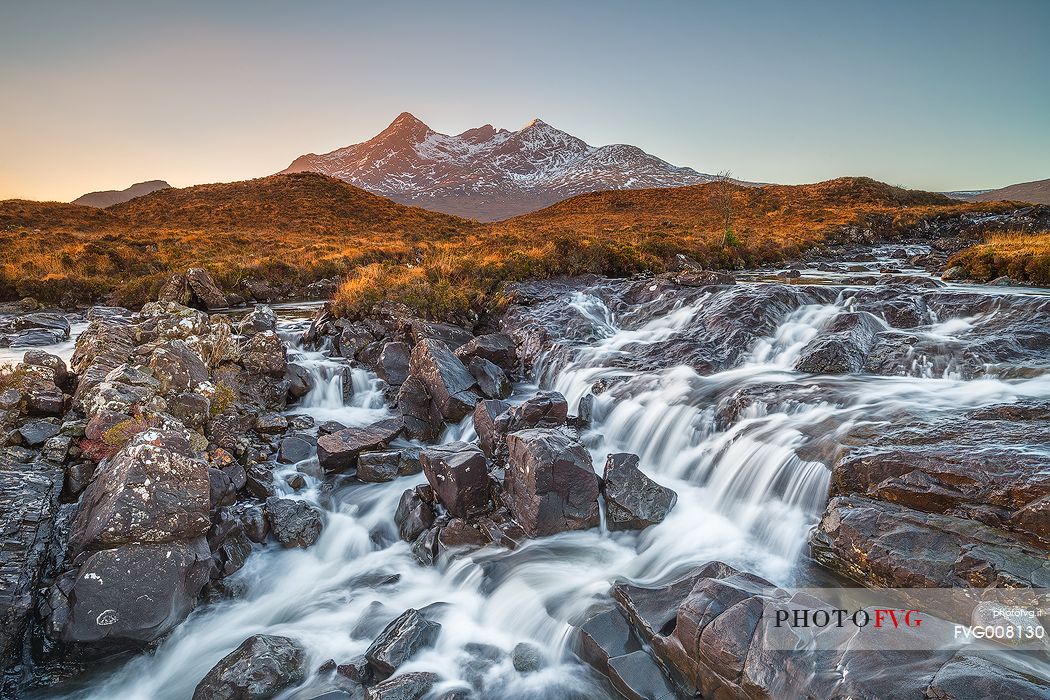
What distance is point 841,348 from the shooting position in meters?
9.70

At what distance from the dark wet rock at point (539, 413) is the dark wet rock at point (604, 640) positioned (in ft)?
11.8

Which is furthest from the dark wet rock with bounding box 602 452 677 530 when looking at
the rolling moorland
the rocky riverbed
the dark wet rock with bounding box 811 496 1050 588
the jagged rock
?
the rolling moorland

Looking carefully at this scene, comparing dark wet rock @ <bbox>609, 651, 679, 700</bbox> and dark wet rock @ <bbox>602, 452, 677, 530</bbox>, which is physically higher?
dark wet rock @ <bbox>602, 452, 677, 530</bbox>

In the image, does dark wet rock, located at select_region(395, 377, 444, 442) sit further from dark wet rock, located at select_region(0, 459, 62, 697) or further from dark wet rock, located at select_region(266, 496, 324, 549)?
dark wet rock, located at select_region(0, 459, 62, 697)

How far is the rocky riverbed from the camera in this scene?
4562 mm

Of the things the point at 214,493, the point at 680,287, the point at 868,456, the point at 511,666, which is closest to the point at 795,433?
the point at 868,456

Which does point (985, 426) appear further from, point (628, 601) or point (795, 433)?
point (628, 601)

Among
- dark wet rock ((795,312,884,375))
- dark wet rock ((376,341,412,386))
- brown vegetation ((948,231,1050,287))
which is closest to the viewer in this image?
dark wet rock ((795,312,884,375))

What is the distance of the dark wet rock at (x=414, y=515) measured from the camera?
6992 mm

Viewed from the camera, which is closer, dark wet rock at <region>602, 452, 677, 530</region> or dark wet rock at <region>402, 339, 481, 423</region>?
dark wet rock at <region>602, 452, 677, 530</region>

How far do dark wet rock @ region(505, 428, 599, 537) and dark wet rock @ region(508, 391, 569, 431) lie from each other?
1.55 m

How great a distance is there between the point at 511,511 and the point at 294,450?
4037mm

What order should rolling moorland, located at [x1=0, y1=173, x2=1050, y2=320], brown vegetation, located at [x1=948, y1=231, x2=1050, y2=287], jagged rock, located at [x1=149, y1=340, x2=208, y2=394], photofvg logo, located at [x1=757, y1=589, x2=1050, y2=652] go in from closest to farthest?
1. photofvg logo, located at [x1=757, y1=589, x2=1050, y2=652]
2. jagged rock, located at [x1=149, y1=340, x2=208, y2=394]
3. brown vegetation, located at [x1=948, y1=231, x2=1050, y2=287]
4. rolling moorland, located at [x1=0, y1=173, x2=1050, y2=320]

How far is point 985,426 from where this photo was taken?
6.27m
